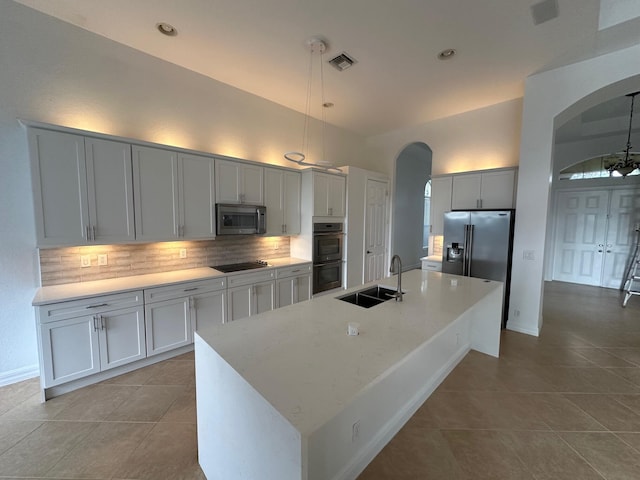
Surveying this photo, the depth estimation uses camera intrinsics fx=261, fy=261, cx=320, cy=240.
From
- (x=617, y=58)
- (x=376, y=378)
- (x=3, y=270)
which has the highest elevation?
(x=617, y=58)

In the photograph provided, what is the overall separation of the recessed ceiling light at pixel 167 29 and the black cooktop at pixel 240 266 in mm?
2512

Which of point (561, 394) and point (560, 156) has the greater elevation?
point (560, 156)

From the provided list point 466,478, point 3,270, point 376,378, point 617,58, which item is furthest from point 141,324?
point 617,58

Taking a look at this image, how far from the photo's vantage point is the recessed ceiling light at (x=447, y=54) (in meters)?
2.72

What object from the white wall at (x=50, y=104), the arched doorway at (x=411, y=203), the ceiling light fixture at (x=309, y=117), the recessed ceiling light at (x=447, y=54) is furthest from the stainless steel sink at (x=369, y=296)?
the arched doorway at (x=411, y=203)

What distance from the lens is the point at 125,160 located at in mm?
2553

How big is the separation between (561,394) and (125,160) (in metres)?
4.59

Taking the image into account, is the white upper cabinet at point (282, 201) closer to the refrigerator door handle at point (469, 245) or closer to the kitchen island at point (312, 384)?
the kitchen island at point (312, 384)

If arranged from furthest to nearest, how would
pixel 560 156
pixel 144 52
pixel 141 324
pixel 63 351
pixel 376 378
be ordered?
1. pixel 560 156
2. pixel 144 52
3. pixel 141 324
4. pixel 63 351
5. pixel 376 378

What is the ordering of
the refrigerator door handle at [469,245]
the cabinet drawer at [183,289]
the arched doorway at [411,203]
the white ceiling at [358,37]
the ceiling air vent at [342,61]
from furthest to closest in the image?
the arched doorway at [411,203] < the refrigerator door handle at [469,245] < the ceiling air vent at [342,61] < the cabinet drawer at [183,289] < the white ceiling at [358,37]

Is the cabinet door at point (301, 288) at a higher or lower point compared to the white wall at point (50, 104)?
lower

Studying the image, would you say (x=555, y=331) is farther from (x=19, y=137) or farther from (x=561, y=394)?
(x=19, y=137)

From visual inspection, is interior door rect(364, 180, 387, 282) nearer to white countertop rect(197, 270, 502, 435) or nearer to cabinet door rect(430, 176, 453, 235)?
cabinet door rect(430, 176, 453, 235)

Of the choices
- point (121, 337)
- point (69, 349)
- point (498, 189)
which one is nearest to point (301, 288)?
point (121, 337)
